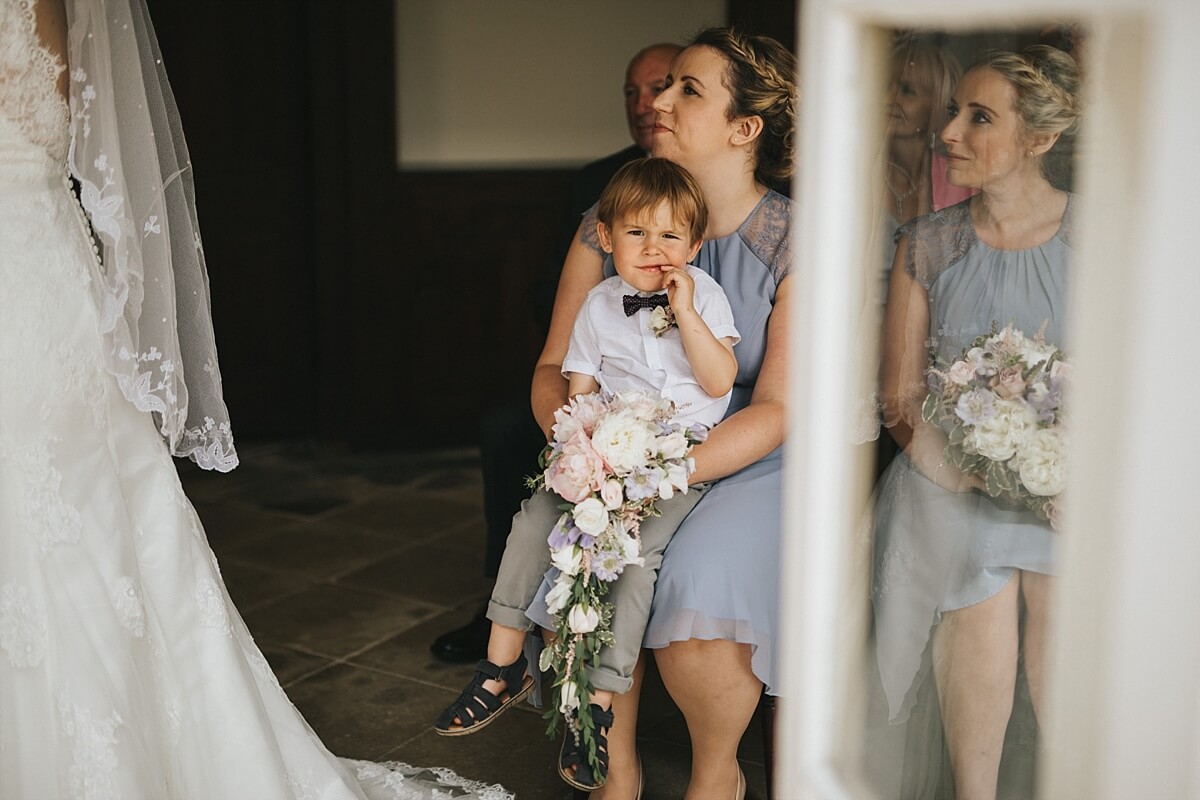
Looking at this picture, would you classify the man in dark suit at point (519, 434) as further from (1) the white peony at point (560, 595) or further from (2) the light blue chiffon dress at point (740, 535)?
(1) the white peony at point (560, 595)

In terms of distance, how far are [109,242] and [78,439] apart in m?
0.37

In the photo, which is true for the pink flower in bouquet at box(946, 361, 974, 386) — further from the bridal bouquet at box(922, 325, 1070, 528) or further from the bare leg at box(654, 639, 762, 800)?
the bare leg at box(654, 639, 762, 800)

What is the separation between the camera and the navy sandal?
2588mm

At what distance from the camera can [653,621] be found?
2.56m

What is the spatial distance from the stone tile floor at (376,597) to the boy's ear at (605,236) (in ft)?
4.10

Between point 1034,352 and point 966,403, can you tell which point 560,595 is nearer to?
point 966,403

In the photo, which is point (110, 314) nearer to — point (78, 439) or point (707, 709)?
point (78, 439)

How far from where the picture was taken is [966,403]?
1.86 m

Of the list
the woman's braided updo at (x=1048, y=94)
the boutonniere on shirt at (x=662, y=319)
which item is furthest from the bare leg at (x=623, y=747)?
the woman's braided updo at (x=1048, y=94)

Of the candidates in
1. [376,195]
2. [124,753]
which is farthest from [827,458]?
[376,195]

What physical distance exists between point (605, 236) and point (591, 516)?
26.3 inches

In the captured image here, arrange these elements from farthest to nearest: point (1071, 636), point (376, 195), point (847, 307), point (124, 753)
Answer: point (376, 195)
point (124, 753)
point (847, 307)
point (1071, 636)

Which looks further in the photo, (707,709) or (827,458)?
(707,709)

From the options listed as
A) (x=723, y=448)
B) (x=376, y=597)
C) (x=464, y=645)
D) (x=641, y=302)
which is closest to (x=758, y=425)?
(x=723, y=448)
